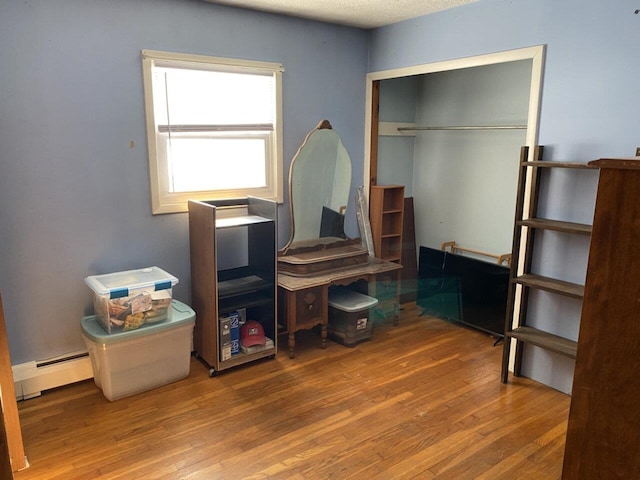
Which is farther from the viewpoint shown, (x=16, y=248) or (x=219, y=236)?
(x=219, y=236)

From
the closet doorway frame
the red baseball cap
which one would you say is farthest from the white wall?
the red baseball cap

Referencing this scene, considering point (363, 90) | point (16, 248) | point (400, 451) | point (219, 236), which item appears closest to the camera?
point (400, 451)

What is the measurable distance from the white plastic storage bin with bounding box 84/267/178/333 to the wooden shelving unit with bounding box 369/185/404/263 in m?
1.89

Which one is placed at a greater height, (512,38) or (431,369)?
(512,38)

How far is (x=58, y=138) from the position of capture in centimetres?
266

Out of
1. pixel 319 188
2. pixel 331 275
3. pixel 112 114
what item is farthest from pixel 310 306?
pixel 112 114

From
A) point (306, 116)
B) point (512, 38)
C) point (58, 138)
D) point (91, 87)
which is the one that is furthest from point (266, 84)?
point (512, 38)

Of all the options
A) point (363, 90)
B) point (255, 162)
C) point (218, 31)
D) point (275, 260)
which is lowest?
point (275, 260)

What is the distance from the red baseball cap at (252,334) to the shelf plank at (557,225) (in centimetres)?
179

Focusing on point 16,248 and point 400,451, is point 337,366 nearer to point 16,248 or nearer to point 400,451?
point 400,451

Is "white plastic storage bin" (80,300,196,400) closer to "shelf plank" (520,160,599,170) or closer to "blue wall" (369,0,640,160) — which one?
"shelf plank" (520,160,599,170)

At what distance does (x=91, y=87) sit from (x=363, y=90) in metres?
2.12

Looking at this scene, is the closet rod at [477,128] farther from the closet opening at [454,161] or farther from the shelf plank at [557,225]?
the shelf plank at [557,225]

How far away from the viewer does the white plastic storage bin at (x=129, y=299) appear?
260 cm
